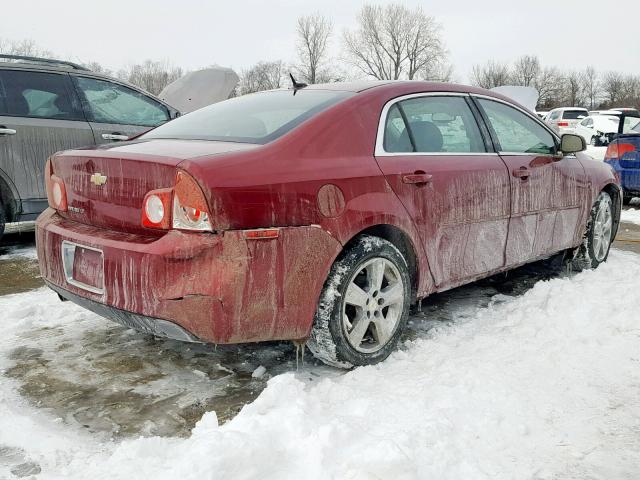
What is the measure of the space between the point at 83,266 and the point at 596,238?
3921 millimetres

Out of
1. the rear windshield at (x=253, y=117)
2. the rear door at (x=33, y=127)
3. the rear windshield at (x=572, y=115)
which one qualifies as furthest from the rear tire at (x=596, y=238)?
the rear windshield at (x=572, y=115)

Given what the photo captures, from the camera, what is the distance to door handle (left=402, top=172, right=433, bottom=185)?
10.00 ft

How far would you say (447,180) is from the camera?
3270 mm

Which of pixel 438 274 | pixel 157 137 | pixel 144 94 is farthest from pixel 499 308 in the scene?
pixel 144 94

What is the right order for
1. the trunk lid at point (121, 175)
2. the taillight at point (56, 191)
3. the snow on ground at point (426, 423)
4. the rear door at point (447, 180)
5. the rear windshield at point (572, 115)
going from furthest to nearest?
the rear windshield at point (572, 115) < the rear door at point (447, 180) < the taillight at point (56, 191) < the trunk lid at point (121, 175) < the snow on ground at point (426, 423)

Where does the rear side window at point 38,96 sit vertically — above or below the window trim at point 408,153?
above

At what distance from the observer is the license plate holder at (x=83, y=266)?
102 inches

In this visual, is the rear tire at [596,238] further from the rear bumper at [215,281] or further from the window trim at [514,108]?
the rear bumper at [215,281]

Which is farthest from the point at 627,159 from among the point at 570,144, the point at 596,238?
the point at 570,144

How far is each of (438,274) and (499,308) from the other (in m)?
0.78

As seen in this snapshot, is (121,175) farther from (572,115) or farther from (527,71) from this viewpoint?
(527,71)

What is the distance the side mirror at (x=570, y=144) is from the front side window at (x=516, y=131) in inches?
2.7

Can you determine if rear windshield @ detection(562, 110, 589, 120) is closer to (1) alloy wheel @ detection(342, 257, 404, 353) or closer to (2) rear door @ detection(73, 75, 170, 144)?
(2) rear door @ detection(73, 75, 170, 144)

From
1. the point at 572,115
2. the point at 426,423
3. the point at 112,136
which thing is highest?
the point at 572,115
